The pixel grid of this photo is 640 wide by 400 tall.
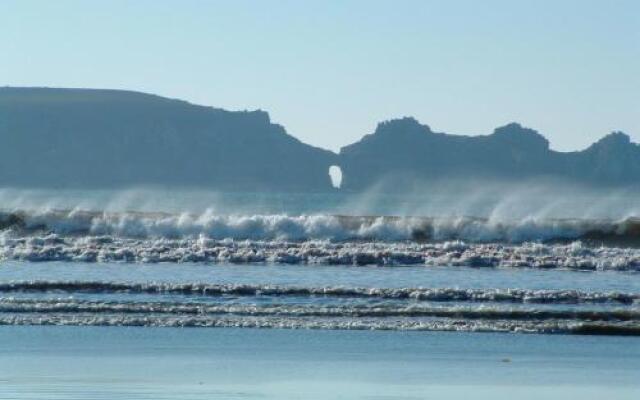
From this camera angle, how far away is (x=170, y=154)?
4631 inches

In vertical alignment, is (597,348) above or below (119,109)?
below

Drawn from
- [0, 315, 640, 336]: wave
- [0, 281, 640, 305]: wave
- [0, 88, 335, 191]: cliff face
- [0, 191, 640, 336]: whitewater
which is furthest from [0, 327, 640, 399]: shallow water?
[0, 88, 335, 191]: cliff face

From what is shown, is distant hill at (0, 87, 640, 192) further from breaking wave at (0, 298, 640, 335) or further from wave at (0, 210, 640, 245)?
breaking wave at (0, 298, 640, 335)

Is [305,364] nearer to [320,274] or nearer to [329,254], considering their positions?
[320,274]

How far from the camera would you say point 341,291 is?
2589cm

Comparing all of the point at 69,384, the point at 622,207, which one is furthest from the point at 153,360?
the point at 622,207

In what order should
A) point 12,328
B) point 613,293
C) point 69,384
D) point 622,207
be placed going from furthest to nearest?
point 622,207
point 613,293
point 12,328
point 69,384

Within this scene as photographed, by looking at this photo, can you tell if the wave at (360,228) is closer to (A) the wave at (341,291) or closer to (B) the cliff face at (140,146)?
(A) the wave at (341,291)

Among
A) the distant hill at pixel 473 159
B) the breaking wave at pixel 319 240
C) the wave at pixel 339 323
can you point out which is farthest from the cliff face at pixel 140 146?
the wave at pixel 339 323

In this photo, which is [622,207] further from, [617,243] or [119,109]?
[617,243]

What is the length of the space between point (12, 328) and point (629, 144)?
86251 millimetres

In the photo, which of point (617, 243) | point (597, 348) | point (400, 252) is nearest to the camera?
point (597, 348)

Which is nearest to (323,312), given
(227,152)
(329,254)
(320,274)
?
(320,274)

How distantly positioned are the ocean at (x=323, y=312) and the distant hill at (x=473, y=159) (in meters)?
64.6
